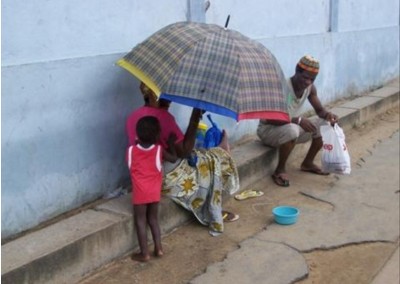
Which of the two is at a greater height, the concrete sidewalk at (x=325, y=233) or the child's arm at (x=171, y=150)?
the child's arm at (x=171, y=150)

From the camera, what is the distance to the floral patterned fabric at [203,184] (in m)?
3.83

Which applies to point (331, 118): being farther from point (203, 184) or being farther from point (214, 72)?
point (214, 72)

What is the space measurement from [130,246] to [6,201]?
86cm

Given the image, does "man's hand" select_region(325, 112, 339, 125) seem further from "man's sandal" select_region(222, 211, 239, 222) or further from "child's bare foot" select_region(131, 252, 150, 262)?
"child's bare foot" select_region(131, 252, 150, 262)

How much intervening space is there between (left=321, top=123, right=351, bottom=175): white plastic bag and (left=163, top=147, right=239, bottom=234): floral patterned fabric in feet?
4.04

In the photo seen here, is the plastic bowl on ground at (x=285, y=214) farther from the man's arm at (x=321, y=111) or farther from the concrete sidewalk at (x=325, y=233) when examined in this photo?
the man's arm at (x=321, y=111)

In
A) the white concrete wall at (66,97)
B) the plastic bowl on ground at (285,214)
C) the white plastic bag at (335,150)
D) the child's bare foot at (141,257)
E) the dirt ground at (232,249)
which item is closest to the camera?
the white concrete wall at (66,97)

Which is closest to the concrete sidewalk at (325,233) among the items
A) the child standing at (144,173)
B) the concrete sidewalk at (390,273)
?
the concrete sidewalk at (390,273)

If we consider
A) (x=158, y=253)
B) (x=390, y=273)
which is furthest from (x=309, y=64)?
(x=158, y=253)

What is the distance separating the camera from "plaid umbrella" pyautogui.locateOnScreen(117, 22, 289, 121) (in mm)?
3168

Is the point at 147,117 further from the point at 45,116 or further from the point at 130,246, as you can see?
the point at 130,246

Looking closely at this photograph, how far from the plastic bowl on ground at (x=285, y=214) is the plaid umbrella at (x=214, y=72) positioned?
41.9 inches

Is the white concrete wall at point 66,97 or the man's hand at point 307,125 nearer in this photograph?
the white concrete wall at point 66,97

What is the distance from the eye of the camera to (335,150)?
16.1 feet
